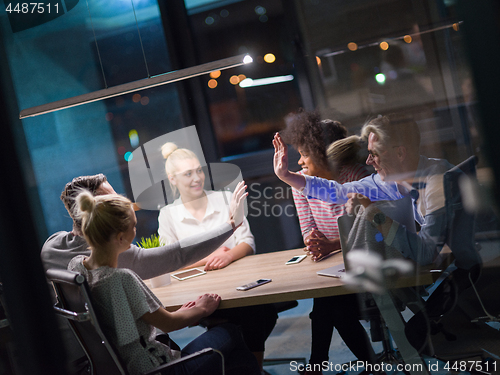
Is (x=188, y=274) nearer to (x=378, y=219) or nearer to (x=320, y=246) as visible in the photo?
(x=320, y=246)

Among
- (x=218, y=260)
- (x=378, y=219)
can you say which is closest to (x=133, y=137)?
(x=218, y=260)

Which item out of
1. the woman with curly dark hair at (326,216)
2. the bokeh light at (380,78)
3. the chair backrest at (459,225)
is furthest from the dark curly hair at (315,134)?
the chair backrest at (459,225)

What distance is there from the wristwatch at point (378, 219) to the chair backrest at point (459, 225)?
0.24m

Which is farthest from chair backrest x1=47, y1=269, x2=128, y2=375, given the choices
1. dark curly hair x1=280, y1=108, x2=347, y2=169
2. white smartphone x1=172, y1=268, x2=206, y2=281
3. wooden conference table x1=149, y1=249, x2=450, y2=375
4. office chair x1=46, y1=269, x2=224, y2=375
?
dark curly hair x1=280, y1=108, x2=347, y2=169

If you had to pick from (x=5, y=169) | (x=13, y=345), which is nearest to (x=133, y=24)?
(x=5, y=169)

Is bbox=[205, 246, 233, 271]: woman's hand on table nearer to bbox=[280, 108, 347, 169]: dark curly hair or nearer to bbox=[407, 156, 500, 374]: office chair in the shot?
bbox=[280, 108, 347, 169]: dark curly hair

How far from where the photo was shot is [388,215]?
66.1 inches

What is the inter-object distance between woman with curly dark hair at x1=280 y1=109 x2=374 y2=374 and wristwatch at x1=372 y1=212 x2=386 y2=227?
13.2 inches

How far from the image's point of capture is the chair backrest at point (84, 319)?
4.48ft

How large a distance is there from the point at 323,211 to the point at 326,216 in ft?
0.11

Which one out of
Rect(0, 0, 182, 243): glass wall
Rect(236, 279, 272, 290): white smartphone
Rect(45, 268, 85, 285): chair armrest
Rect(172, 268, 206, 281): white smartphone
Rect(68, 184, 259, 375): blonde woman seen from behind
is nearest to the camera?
Rect(45, 268, 85, 285): chair armrest

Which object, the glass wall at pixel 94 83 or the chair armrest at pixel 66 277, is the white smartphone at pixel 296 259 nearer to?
the chair armrest at pixel 66 277

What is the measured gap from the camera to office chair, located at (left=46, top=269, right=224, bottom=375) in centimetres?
137

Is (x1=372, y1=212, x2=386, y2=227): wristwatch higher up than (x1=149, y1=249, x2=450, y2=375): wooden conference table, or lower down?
higher up
